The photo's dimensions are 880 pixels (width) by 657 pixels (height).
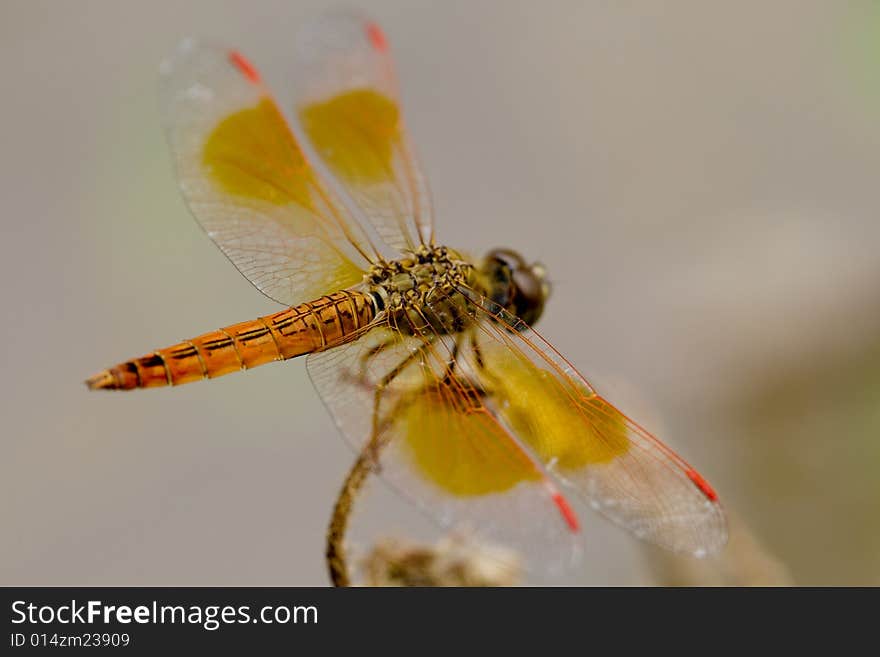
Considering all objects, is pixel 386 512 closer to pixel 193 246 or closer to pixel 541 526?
→ pixel 193 246

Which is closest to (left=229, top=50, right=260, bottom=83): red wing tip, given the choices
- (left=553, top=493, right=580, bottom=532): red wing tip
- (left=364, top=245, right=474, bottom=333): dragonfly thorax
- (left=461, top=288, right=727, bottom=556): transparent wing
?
(left=364, top=245, right=474, bottom=333): dragonfly thorax

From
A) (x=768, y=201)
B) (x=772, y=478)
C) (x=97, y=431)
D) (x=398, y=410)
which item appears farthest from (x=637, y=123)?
(x=398, y=410)

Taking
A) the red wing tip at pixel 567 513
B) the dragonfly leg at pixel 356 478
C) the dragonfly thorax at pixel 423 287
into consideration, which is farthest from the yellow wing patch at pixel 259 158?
the red wing tip at pixel 567 513

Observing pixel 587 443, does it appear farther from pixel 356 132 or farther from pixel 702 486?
pixel 356 132

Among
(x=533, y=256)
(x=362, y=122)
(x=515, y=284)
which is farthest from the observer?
(x=533, y=256)

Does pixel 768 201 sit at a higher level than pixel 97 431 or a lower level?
higher

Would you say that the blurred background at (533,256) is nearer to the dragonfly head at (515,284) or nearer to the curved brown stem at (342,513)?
the dragonfly head at (515,284)

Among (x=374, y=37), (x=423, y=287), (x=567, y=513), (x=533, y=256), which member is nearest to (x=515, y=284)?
(x=423, y=287)
